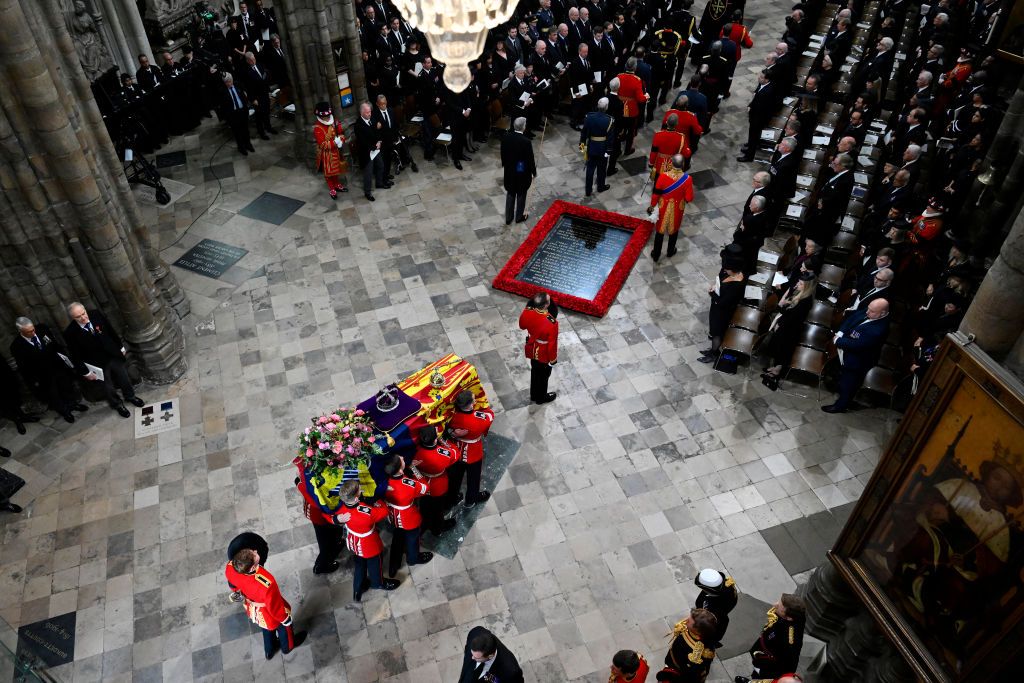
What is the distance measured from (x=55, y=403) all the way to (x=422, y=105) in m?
7.21

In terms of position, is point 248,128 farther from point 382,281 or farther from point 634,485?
point 634,485

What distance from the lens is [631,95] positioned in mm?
11984

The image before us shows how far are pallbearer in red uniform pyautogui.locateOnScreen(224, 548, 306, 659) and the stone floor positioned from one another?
606 millimetres

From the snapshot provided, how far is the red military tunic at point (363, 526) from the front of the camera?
598 cm

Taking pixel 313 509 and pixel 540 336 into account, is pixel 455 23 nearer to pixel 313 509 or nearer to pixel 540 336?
pixel 540 336

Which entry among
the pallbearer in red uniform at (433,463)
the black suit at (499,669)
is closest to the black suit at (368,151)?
the pallbearer in red uniform at (433,463)

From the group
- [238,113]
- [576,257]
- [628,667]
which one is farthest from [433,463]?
[238,113]

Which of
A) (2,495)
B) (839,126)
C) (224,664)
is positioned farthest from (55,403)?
(839,126)

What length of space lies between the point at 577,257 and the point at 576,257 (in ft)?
0.05

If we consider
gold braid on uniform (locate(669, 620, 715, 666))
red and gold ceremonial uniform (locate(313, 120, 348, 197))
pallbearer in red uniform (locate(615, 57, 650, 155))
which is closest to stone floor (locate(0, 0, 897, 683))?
red and gold ceremonial uniform (locate(313, 120, 348, 197))

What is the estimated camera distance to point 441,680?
20.5ft

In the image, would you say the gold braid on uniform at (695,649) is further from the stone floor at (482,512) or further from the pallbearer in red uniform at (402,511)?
the pallbearer in red uniform at (402,511)

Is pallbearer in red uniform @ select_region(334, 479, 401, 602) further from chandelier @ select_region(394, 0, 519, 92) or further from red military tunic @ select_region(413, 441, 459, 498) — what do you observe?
chandelier @ select_region(394, 0, 519, 92)

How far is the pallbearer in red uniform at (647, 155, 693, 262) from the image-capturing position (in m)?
9.71
